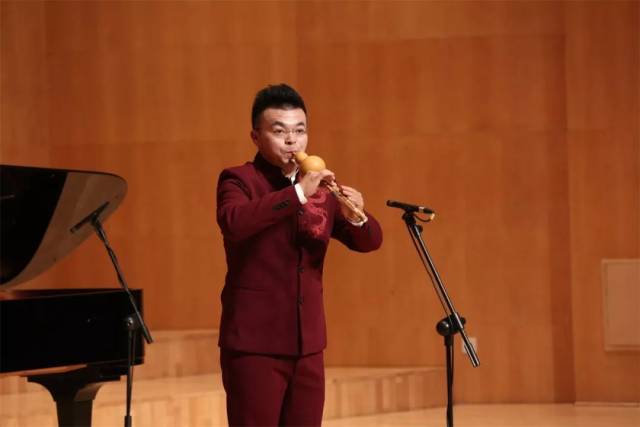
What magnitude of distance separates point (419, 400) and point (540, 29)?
85.5 inches

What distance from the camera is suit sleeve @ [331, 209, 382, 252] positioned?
266 cm

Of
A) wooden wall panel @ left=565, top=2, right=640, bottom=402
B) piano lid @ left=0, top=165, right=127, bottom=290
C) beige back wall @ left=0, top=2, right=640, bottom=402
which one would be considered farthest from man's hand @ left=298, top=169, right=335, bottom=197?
wooden wall panel @ left=565, top=2, right=640, bottom=402

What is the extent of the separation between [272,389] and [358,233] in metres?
0.46

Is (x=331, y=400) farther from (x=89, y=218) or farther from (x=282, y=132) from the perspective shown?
(x=282, y=132)

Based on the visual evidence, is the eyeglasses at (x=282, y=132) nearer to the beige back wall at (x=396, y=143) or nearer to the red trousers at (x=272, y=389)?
the red trousers at (x=272, y=389)

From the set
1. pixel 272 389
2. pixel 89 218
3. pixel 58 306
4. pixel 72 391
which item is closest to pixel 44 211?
pixel 89 218

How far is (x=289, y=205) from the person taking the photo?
2441 millimetres

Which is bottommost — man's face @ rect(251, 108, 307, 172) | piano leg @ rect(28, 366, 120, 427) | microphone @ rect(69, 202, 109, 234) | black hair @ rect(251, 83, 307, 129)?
piano leg @ rect(28, 366, 120, 427)

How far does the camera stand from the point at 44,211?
11.8ft

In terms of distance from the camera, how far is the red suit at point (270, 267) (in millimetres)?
2461

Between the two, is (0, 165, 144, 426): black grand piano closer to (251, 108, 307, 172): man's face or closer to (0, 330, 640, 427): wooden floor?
(0, 330, 640, 427): wooden floor

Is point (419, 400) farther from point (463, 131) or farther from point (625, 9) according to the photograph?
point (625, 9)

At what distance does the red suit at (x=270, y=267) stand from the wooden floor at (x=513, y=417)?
276cm

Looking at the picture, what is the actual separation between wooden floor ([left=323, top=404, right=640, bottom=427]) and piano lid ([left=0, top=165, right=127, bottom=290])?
1.94m
